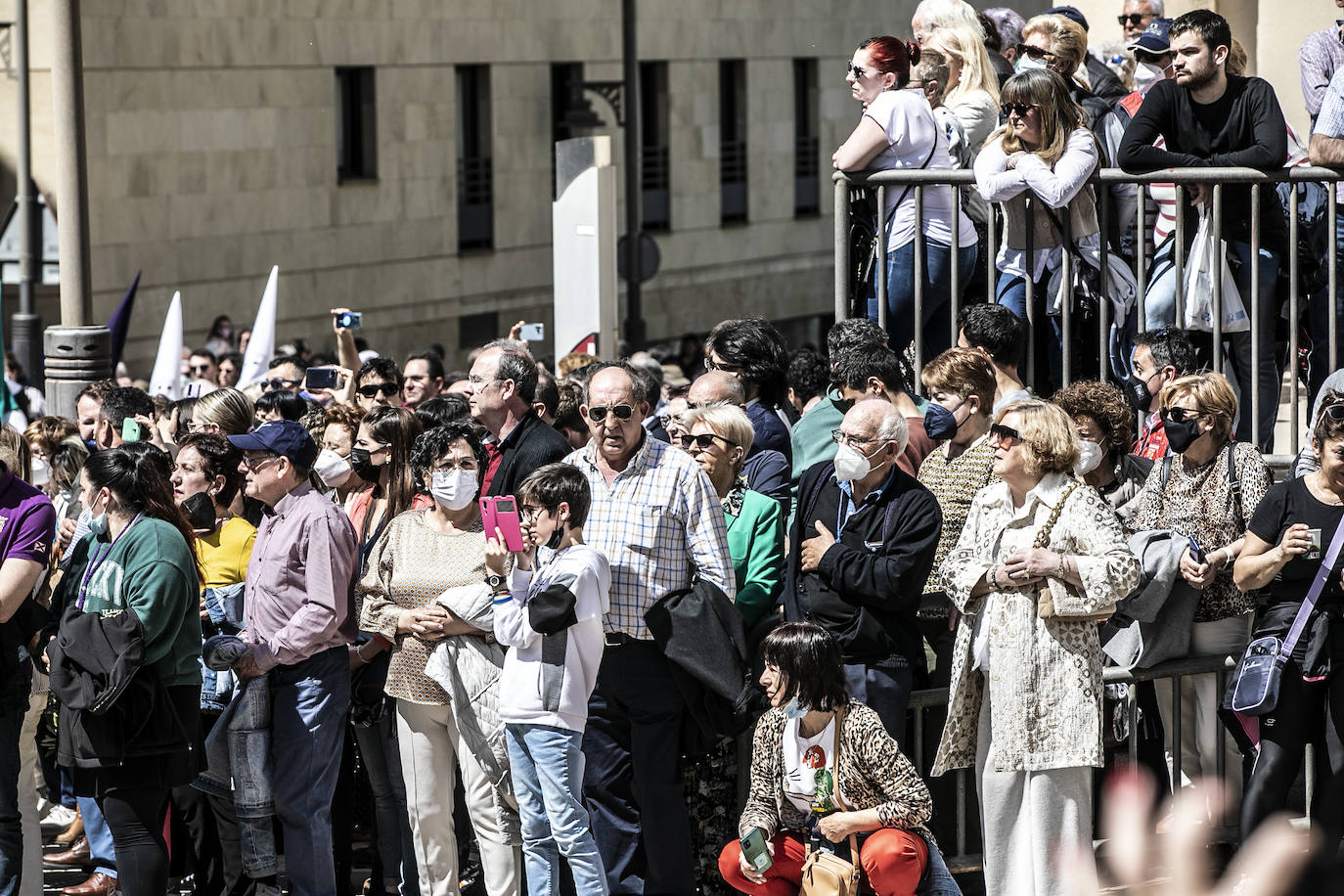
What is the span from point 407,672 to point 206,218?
1825 cm

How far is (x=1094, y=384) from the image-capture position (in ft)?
23.9

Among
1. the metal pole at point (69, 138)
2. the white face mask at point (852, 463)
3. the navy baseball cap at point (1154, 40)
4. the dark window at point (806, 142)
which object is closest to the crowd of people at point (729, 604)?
the white face mask at point (852, 463)

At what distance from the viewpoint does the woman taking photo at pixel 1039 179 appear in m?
8.02

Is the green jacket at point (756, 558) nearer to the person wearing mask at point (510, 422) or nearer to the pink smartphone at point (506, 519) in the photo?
→ the person wearing mask at point (510, 422)

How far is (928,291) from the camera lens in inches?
345

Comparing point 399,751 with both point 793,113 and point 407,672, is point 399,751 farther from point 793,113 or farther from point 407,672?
point 793,113

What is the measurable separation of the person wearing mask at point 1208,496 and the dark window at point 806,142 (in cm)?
2940

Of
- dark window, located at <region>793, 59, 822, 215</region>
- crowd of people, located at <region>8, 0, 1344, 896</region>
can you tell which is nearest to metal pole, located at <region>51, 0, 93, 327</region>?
crowd of people, located at <region>8, 0, 1344, 896</region>

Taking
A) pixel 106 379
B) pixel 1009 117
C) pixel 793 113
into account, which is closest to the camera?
pixel 1009 117

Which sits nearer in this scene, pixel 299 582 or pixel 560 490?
pixel 560 490

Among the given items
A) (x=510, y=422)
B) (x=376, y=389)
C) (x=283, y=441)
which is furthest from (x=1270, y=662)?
(x=376, y=389)

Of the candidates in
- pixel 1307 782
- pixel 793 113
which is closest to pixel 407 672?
pixel 1307 782

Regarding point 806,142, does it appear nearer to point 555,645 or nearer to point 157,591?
point 157,591

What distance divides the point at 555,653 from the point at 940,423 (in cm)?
174
